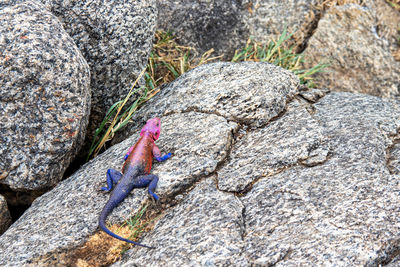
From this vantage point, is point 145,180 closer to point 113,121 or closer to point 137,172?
point 137,172

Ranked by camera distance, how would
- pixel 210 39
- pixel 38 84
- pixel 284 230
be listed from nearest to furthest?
pixel 284 230
pixel 38 84
pixel 210 39

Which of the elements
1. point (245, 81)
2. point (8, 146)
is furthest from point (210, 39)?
point (8, 146)

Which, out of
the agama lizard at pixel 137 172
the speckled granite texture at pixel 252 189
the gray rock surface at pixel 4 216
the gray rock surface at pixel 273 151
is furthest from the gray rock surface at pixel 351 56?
the gray rock surface at pixel 4 216

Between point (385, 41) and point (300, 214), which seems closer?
point (300, 214)

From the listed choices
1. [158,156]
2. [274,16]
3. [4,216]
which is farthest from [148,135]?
[274,16]

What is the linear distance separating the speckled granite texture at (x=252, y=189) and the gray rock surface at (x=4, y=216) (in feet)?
0.89

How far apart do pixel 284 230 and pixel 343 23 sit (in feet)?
13.2

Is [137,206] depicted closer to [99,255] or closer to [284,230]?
[99,255]

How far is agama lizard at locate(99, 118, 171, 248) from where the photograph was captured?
3.28 m

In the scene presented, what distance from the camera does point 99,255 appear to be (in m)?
3.04

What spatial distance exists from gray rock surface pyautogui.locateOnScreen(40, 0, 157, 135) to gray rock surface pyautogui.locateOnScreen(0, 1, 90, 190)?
0.35 m

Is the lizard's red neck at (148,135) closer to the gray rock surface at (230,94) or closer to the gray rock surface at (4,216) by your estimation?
the gray rock surface at (230,94)

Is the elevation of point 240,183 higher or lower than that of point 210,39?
lower

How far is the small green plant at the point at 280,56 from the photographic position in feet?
18.3
